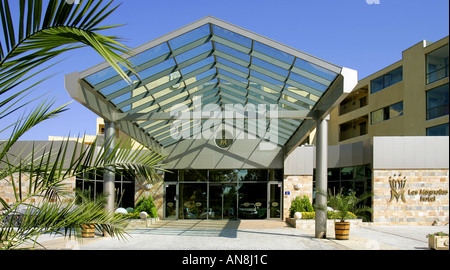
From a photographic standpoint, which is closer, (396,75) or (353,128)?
(396,75)

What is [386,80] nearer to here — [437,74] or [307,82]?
[437,74]

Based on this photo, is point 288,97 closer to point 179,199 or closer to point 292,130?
point 292,130

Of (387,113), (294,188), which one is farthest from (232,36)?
(387,113)

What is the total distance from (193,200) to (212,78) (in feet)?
33.4

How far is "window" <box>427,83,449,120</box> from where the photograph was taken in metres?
27.4

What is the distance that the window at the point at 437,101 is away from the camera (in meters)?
27.4

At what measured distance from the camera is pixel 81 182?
76.9 feet

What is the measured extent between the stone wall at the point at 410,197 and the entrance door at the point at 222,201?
7.73 meters

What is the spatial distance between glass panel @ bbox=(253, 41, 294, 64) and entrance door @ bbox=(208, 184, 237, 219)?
41.9 ft

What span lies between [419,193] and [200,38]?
14289 mm

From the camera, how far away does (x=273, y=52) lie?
12.3 m

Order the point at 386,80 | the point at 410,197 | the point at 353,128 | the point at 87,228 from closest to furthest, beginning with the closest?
the point at 87,228, the point at 410,197, the point at 386,80, the point at 353,128
